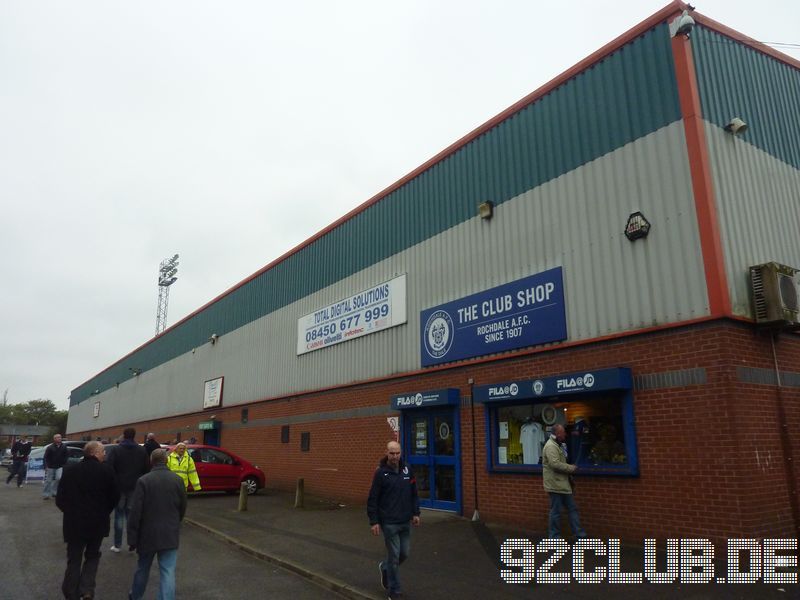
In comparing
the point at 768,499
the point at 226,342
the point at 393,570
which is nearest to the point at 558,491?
the point at 768,499

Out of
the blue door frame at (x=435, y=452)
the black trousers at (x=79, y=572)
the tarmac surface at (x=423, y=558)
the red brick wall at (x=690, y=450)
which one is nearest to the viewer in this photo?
the black trousers at (x=79, y=572)

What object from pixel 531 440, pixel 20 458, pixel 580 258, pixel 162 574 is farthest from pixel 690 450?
pixel 20 458

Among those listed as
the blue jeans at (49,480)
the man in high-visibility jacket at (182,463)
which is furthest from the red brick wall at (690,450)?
the blue jeans at (49,480)

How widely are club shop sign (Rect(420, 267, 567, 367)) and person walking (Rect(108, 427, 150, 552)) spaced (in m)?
6.74

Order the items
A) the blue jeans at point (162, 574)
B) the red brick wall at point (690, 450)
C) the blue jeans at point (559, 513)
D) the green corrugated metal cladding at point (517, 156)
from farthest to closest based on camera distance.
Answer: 1. the green corrugated metal cladding at point (517, 156)
2. the blue jeans at point (559, 513)
3. the red brick wall at point (690, 450)
4. the blue jeans at point (162, 574)

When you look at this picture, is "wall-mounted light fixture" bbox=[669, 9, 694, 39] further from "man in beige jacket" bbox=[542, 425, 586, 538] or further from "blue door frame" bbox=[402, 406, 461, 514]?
"blue door frame" bbox=[402, 406, 461, 514]

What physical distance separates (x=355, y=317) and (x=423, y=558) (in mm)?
9235

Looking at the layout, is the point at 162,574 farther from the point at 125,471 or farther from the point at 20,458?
the point at 20,458

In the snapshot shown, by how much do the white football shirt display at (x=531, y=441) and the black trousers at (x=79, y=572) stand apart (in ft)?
24.5

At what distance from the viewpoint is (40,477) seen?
25.0m

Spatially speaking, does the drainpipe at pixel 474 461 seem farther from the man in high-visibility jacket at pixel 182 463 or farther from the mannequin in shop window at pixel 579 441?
the man in high-visibility jacket at pixel 182 463

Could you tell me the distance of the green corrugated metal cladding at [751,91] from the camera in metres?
10.0

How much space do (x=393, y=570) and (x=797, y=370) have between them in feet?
24.3

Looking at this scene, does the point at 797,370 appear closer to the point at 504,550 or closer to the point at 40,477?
the point at 504,550
